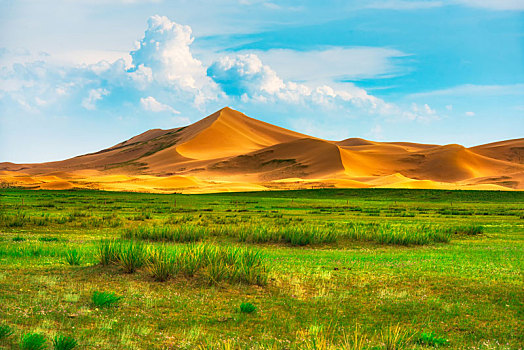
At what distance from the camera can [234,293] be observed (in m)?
11.2

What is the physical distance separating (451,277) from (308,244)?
9129mm

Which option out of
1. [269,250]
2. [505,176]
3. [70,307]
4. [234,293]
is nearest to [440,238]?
[269,250]

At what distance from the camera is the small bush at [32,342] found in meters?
6.69

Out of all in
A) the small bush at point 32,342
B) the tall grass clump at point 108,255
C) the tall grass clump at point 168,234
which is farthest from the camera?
the tall grass clump at point 168,234

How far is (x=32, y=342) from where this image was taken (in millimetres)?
6707

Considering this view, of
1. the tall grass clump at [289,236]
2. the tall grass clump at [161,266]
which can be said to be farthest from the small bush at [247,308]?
the tall grass clump at [289,236]

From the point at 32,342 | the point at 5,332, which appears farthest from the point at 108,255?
the point at 32,342

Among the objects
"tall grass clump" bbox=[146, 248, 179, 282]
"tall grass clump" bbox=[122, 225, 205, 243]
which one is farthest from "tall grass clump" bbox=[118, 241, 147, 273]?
"tall grass clump" bbox=[122, 225, 205, 243]

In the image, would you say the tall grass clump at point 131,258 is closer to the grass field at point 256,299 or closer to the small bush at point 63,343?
the grass field at point 256,299

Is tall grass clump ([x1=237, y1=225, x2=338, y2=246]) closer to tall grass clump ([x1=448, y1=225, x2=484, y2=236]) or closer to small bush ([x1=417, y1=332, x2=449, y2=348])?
tall grass clump ([x1=448, y1=225, x2=484, y2=236])

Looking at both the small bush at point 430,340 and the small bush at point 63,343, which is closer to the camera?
the small bush at point 63,343

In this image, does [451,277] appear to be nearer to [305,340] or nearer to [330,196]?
[305,340]

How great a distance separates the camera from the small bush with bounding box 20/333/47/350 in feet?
21.9

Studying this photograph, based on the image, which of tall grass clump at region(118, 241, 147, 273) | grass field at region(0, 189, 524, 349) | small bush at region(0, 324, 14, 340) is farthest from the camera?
tall grass clump at region(118, 241, 147, 273)
